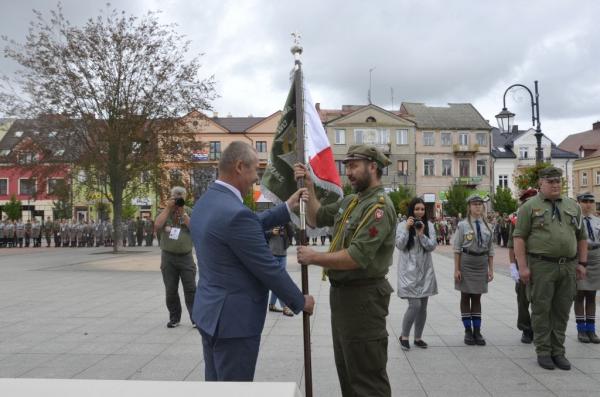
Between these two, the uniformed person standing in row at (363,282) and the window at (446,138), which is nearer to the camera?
the uniformed person standing in row at (363,282)

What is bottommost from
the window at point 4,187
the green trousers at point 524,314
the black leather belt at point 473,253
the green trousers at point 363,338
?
the green trousers at point 524,314

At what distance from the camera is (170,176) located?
2723cm

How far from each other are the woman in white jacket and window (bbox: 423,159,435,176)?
57233 millimetres

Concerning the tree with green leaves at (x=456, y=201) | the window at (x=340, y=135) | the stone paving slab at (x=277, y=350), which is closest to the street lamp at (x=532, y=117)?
the stone paving slab at (x=277, y=350)

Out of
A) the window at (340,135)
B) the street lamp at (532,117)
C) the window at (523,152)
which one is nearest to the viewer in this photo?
the street lamp at (532,117)

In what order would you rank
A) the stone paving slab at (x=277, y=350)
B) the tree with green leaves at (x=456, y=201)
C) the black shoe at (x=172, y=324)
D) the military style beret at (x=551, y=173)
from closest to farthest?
the stone paving slab at (x=277, y=350) < the military style beret at (x=551, y=173) < the black shoe at (x=172, y=324) < the tree with green leaves at (x=456, y=201)

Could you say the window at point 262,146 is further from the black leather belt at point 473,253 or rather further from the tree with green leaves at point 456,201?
the black leather belt at point 473,253

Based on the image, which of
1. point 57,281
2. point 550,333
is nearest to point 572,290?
point 550,333

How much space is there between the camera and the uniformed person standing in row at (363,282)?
3.43 metres

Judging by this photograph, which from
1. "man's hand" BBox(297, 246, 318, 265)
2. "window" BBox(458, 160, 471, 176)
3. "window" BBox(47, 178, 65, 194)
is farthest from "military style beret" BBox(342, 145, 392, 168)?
"window" BBox(458, 160, 471, 176)

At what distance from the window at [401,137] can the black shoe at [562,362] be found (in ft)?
188

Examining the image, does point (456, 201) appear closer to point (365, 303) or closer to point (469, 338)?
point (469, 338)

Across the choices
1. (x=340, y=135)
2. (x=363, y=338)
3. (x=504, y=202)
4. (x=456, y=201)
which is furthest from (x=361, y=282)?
(x=340, y=135)

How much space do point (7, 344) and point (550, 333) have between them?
6.37 metres
